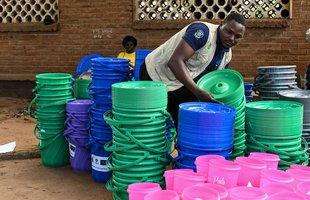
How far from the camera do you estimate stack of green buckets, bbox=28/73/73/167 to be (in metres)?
4.64

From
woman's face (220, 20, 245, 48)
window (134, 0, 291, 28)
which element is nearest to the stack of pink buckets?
woman's face (220, 20, 245, 48)

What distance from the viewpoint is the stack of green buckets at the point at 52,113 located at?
464cm

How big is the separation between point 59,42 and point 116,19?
1.39m

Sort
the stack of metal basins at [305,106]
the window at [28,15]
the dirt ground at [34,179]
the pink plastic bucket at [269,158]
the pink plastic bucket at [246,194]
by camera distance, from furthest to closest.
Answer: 1. the window at [28,15]
2. the dirt ground at [34,179]
3. the stack of metal basins at [305,106]
4. the pink plastic bucket at [269,158]
5. the pink plastic bucket at [246,194]

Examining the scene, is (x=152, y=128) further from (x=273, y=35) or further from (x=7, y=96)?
(x=7, y=96)

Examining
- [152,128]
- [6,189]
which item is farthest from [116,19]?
[152,128]

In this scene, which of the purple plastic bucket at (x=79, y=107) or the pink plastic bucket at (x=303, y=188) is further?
the purple plastic bucket at (x=79, y=107)

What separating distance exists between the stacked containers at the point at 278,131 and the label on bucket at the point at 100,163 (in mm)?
1608

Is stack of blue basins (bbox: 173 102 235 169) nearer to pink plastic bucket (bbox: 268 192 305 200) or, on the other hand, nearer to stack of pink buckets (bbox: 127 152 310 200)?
stack of pink buckets (bbox: 127 152 310 200)

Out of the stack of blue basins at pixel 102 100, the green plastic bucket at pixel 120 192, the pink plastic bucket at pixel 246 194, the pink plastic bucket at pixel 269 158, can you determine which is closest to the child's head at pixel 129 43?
the stack of blue basins at pixel 102 100

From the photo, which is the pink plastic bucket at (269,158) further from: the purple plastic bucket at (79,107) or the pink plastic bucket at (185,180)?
the purple plastic bucket at (79,107)

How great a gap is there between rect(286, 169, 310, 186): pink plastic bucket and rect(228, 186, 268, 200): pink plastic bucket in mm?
389

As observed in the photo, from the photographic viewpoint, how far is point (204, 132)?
9.57 feet

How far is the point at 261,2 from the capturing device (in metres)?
7.21
